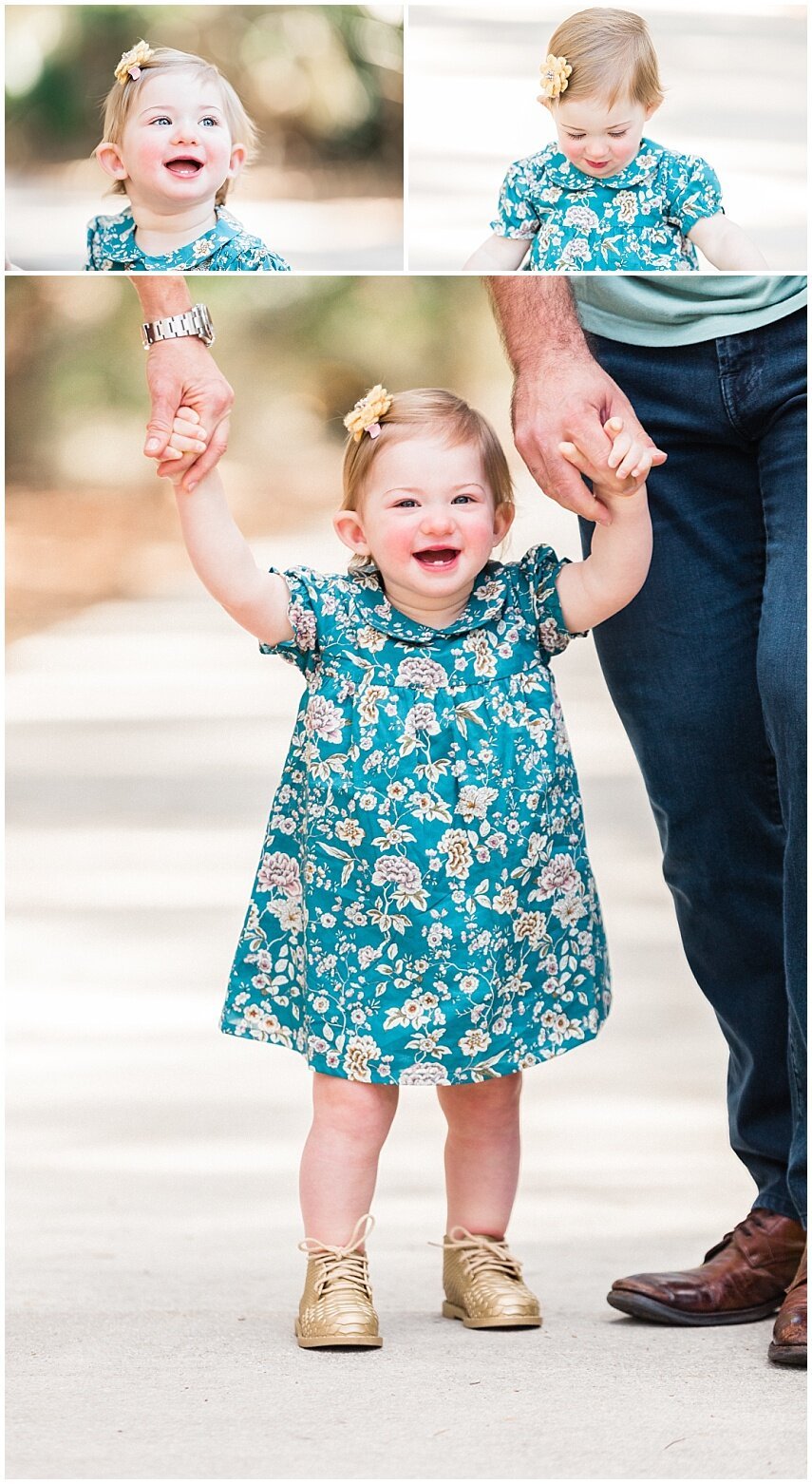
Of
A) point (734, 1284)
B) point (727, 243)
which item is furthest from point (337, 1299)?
point (727, 243)

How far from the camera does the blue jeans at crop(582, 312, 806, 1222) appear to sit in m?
1.63

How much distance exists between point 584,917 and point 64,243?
72cm

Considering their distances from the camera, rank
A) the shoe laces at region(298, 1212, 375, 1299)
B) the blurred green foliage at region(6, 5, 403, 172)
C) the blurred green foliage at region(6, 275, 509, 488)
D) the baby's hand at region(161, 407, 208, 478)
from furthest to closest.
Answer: the blurred green foliage at region(6, 275, 509, 488), the shoe laces at region(298, 1212, 375, 1299), the baby's hand at region(161, 407, 208, 478), the blurred green foliage at region(6, 5, 403, 172)

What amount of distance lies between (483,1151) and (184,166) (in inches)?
34.4

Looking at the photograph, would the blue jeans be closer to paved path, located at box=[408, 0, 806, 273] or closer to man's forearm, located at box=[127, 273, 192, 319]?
paved path, located at box=[408, 0, 806, 273]

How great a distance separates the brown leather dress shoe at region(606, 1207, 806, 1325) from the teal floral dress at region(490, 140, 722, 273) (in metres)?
0.84

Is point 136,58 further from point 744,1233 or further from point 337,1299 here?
point 744,1233

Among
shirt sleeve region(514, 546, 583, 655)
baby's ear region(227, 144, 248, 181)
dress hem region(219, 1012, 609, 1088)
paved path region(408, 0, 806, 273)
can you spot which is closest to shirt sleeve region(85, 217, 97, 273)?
baby's ear region(227, 144, 248, 181)

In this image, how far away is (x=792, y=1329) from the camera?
1.45 m

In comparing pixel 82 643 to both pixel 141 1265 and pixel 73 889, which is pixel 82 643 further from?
pixel 141 1265

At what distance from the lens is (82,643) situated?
7.46 ft

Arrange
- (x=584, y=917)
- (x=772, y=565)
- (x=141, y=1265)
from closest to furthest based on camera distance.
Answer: (x=772, y=565)
(x=584, y=917)
(x=141, y=1265)

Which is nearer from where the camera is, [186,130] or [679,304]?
[186,130]

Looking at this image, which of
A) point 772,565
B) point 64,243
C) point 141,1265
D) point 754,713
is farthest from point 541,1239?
point 64,243
